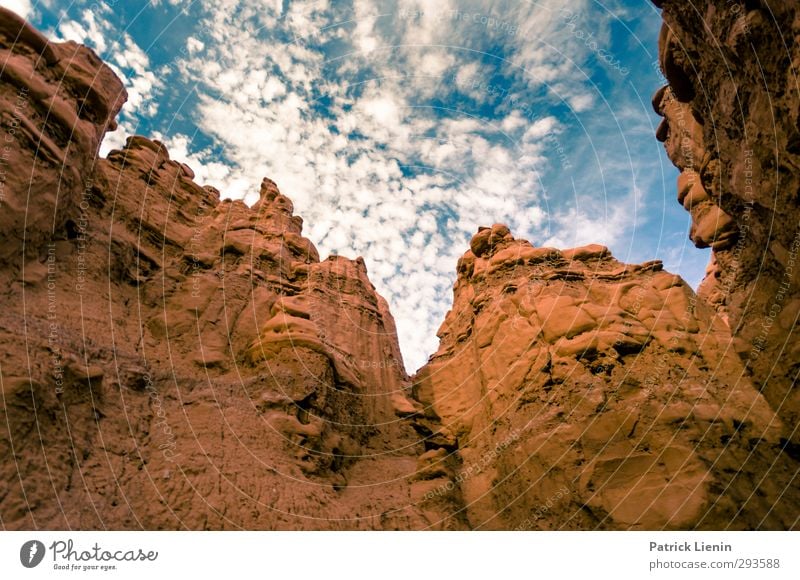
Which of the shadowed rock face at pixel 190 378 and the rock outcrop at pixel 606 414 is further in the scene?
the rock outcrop at pixel 606 414

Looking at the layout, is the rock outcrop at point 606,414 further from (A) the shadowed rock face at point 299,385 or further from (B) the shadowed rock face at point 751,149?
(B) the shadowed rock face at point 751,149

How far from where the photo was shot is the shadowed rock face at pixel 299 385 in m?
11.4

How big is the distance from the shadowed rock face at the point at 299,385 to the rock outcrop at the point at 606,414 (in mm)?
66

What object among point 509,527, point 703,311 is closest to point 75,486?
point 509,527

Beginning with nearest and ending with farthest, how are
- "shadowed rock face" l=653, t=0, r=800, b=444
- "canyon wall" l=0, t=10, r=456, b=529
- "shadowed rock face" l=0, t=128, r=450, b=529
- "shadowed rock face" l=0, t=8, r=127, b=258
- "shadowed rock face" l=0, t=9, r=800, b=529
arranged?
"shadowed rock face" l=653, t=0, r=800, b=444, "shadowed rock face" l=0, t=128, r=450, b=529, "canyon wall" l=0, t=10, r=456, b=529, "shadowed rock face" l=0, t=9, r=800, b=529, "shadowed rock face" l=0, t=8, r=127, b=258

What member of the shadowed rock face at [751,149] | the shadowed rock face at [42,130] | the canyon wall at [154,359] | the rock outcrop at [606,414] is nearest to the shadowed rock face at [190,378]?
the canyon wall at [154,359]

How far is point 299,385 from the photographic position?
1850cm

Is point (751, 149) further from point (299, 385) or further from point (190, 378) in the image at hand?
point (190, 378)

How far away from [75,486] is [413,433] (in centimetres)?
1505

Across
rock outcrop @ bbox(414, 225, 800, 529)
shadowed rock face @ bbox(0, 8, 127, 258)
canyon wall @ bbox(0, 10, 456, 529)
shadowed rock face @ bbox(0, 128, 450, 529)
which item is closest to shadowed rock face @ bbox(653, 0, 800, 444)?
rock outcrop @ bbox(414, 225, 800, 529)

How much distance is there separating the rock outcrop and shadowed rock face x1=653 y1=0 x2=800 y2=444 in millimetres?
1448

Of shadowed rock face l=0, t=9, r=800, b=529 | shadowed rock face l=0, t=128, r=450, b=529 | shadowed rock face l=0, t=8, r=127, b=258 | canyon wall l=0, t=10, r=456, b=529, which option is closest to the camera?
shadowed rock face l=0, t=128, r=450, b=529

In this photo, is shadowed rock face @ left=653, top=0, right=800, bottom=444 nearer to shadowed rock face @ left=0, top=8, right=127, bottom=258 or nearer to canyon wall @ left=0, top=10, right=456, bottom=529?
canyon wall @ left=0, top=10, right=456, bottom=529

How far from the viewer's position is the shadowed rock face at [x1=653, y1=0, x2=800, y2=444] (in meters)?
8.08
